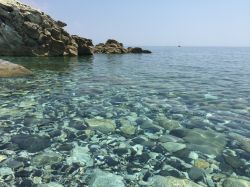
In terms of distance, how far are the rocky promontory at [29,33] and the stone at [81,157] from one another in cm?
4261

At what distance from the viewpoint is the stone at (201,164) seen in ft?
23.6

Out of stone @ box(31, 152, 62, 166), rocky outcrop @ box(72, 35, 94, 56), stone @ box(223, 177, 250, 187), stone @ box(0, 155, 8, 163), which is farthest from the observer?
rocky outcrop @ box(72, 35, 94, 56)

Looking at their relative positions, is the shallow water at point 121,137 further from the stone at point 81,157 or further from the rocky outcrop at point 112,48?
the rocky outcrop at point 112,48

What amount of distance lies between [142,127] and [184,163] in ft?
9.29

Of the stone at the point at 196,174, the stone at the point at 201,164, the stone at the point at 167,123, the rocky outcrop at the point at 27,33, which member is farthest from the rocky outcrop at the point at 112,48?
the stone at the point at 196,174

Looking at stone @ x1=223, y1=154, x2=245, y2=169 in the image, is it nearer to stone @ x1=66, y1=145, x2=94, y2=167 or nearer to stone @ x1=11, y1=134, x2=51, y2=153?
stone @ x1=66, y1=145, x2=94, y2=167

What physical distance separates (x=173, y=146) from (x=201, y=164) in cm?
118

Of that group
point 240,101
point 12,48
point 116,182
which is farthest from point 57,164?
point 12,48

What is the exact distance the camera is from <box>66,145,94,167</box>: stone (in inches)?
283

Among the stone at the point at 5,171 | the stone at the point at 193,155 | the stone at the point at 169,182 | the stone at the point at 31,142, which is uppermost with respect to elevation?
the stone at the point at 5,171

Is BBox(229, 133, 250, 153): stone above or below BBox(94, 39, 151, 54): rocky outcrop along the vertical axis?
above

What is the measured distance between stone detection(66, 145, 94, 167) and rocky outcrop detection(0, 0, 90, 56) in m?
42.6

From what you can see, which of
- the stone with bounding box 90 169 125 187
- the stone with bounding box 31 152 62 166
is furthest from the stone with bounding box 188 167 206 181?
the stone with bounding box 31 152 62 166

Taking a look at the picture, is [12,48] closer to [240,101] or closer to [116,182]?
[240,101]
